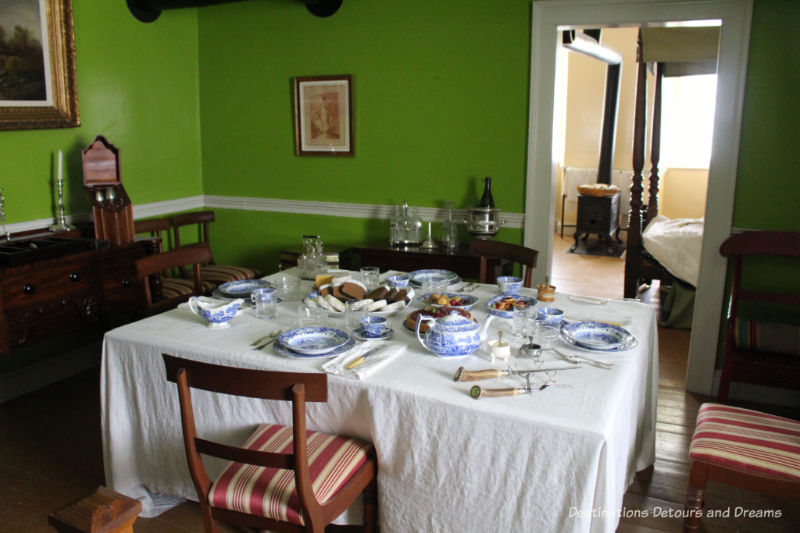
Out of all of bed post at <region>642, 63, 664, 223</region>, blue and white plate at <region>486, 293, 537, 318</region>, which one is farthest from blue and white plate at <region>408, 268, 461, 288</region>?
bed post at <region>642, 63, 664, 223</region>

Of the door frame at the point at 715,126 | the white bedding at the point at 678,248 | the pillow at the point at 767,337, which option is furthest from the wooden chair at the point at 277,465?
the white bedding at the point at 678,248

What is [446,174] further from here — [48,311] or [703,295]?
[48,311]

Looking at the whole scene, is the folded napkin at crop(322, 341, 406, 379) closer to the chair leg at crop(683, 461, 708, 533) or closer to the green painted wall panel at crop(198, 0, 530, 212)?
the chair leg at crop(683, 461, 708, 533)

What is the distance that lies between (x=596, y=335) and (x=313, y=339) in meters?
1.01

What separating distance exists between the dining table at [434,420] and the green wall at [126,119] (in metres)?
1.82

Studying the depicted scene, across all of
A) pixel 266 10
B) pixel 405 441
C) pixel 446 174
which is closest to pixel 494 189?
pixel 446 174

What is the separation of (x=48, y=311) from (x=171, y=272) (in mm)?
1394

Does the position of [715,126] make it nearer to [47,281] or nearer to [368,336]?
[368,336]

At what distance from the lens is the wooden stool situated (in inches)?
34.6

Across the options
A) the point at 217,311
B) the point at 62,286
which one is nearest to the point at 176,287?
the point at 62,286

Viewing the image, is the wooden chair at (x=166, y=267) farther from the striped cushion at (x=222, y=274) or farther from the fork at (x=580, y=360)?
the fork at (x=580, y=360)

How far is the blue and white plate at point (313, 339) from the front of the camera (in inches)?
→ 85.4

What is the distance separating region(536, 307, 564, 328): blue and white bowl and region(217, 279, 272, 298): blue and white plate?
4.05 feet

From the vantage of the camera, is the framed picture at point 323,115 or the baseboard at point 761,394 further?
the framed picture at point 323,115
